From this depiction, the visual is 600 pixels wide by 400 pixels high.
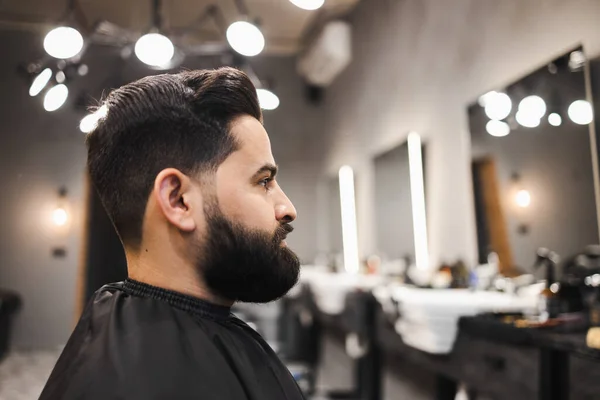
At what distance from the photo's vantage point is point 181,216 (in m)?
0.79

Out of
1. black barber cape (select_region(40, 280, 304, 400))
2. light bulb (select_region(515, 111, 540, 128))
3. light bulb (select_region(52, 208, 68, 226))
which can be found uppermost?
light bulb (select_region(515, 111, 540, 128))

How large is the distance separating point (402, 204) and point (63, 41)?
2293 millimetres

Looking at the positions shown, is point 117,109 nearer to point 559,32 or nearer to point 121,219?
point 121,219

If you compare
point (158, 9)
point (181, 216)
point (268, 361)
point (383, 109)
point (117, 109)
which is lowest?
point (268, 361)

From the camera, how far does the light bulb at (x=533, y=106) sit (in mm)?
2178

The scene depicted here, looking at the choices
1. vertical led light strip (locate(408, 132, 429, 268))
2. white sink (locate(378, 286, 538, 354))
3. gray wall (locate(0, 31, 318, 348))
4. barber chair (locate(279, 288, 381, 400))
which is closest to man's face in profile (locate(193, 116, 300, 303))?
white sink (locate(378, 286, 538, 354))

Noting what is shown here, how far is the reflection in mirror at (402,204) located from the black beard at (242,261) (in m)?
2.62

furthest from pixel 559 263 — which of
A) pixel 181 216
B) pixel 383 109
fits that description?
pixel 383 109

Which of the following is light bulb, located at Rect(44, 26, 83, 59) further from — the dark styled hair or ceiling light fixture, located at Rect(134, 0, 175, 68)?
the dark styled hair

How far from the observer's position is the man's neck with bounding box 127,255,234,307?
81 centimetres

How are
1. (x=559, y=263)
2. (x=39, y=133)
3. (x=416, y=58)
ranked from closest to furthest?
(x=559, y=263), (x=39, y=133), (x=416, y=58)

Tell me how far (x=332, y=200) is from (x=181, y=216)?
4660mm

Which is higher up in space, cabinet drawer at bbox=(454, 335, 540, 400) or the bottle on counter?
the bottle on counter

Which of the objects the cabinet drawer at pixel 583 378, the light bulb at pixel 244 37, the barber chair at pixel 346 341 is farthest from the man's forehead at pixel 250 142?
the light bulb at pixel 244 37
